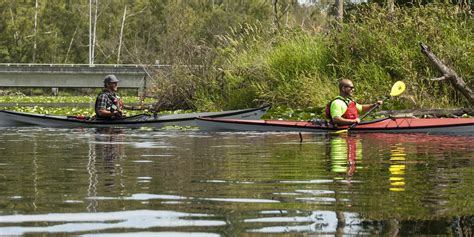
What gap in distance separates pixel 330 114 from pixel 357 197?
1060 centimetres

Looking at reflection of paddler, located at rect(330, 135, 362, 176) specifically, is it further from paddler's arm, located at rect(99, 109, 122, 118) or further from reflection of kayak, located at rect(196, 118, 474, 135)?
paddler's arm, located at rect(99, 109, 122, 118)

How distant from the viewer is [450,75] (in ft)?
68.6

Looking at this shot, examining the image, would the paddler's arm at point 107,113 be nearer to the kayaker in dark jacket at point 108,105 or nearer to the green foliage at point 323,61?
the kayaker in dark jacket at point 108,105

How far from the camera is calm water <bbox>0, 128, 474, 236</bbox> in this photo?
20.5ft

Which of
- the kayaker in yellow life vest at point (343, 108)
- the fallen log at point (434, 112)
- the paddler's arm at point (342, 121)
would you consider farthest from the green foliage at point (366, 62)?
the paddler's arm at point (342, 121)

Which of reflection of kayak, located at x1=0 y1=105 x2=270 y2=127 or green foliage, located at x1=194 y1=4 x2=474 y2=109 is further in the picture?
green foliage, located at x1=194 y1=4 x2=474 y2=109

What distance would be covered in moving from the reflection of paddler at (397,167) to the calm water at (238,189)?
13 millimetres

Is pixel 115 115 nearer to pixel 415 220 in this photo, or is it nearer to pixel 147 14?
pixel 415 220

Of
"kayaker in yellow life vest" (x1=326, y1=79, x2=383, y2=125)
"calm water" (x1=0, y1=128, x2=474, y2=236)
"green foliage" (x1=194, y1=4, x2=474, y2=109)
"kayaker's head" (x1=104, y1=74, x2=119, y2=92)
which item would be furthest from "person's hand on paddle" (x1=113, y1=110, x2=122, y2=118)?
"calm water" (x1=0, y1=128, x2=474, y2=236)

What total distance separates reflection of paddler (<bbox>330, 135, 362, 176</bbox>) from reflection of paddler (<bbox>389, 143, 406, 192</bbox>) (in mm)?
426

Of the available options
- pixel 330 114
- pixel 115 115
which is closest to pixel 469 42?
pixel 330 114

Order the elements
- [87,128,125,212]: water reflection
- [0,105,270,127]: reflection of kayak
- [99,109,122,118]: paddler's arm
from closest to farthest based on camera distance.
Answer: [87,128,125,212]: water reflection, [0,105,270,127]: reflection of kayak, [99,109,122,118]: paddler's arm

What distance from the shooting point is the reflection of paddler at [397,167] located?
29.0ft

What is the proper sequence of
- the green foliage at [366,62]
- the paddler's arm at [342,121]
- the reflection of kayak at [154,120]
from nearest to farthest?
the paddler's arm at [342,121], the reflection of kayak at [154,120], the green foliage at [366,62]
